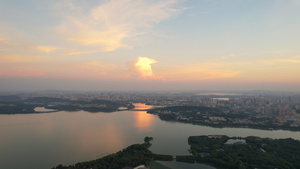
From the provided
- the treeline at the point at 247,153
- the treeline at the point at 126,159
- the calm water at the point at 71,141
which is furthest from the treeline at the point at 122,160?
the treeline at the point at 247,153

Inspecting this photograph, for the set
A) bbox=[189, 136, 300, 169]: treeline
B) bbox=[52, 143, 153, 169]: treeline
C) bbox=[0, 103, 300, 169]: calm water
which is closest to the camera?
bbox=[52, 143, 153, 169]: treeline

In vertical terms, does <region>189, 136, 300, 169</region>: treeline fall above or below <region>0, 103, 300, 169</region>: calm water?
below

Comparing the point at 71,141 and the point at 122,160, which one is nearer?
the point at 122,160

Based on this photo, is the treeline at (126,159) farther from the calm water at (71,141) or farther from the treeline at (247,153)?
the treeline at (247,153)

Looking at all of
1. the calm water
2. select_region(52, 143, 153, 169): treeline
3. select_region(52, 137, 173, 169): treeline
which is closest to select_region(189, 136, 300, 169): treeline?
the calm water

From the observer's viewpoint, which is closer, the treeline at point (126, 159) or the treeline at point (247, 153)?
the treeline at point (126, 159)

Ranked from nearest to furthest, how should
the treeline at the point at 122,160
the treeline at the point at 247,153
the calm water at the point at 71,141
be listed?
the treeline at the point at 122,160 → the treeline at the point at 247,153 → the calm water at the point at 71,141

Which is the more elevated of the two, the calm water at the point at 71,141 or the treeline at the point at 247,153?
the calm water at the point at 71,141

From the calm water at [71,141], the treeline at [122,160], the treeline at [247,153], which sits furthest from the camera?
the calm water at [71,141]

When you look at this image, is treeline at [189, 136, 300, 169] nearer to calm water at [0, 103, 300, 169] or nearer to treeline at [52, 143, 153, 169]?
calm water at [0, 103, 300, 169]

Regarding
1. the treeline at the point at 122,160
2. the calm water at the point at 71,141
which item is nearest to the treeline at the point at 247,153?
the calm water at the point at 71,141

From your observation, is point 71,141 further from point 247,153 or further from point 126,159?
point 247,153

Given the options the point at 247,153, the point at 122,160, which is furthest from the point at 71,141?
the point at 247,153
